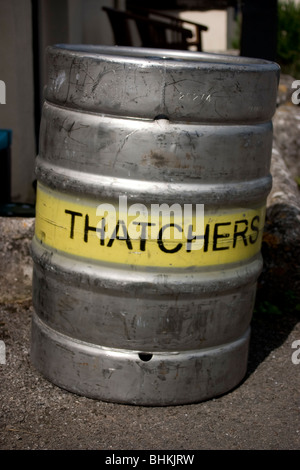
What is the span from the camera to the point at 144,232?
8.31ft

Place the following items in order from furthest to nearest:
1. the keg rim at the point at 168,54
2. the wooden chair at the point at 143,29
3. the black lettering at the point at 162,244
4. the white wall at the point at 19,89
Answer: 1. the wooden chair at the point at 143,29
2. the white wall at the point at 19,89
3. the keg rim at the point at 168,54
4. the black lettering at the point at 162,244

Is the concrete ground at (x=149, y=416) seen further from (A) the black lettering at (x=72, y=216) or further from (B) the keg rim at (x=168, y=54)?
(B) the keg rim at (x=168, y=54)

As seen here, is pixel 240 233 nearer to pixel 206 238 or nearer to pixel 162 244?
pixel 206 238

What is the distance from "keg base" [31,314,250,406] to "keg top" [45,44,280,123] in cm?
93

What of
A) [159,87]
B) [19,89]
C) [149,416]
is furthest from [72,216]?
[19,89]

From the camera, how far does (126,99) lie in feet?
8.04

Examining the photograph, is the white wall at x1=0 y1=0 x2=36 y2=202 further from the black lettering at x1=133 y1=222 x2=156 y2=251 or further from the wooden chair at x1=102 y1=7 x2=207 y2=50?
the wooden chair at x1=102 y1=7 x2=207 y2=50

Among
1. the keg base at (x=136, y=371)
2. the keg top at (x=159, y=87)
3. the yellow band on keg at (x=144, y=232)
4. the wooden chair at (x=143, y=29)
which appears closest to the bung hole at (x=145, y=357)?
the keg base at (x=136, y=371)

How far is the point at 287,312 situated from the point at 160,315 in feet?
4.56

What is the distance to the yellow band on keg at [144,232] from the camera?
253cm

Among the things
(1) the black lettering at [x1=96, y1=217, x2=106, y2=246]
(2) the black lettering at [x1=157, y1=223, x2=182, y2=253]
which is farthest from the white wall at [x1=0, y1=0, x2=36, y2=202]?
(2) the black lettering at [x1=157, y1=223, x2=182, y2=253]

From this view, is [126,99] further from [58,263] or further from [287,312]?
[287,312]

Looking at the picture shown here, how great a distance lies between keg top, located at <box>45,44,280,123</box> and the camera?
2.43 meters
